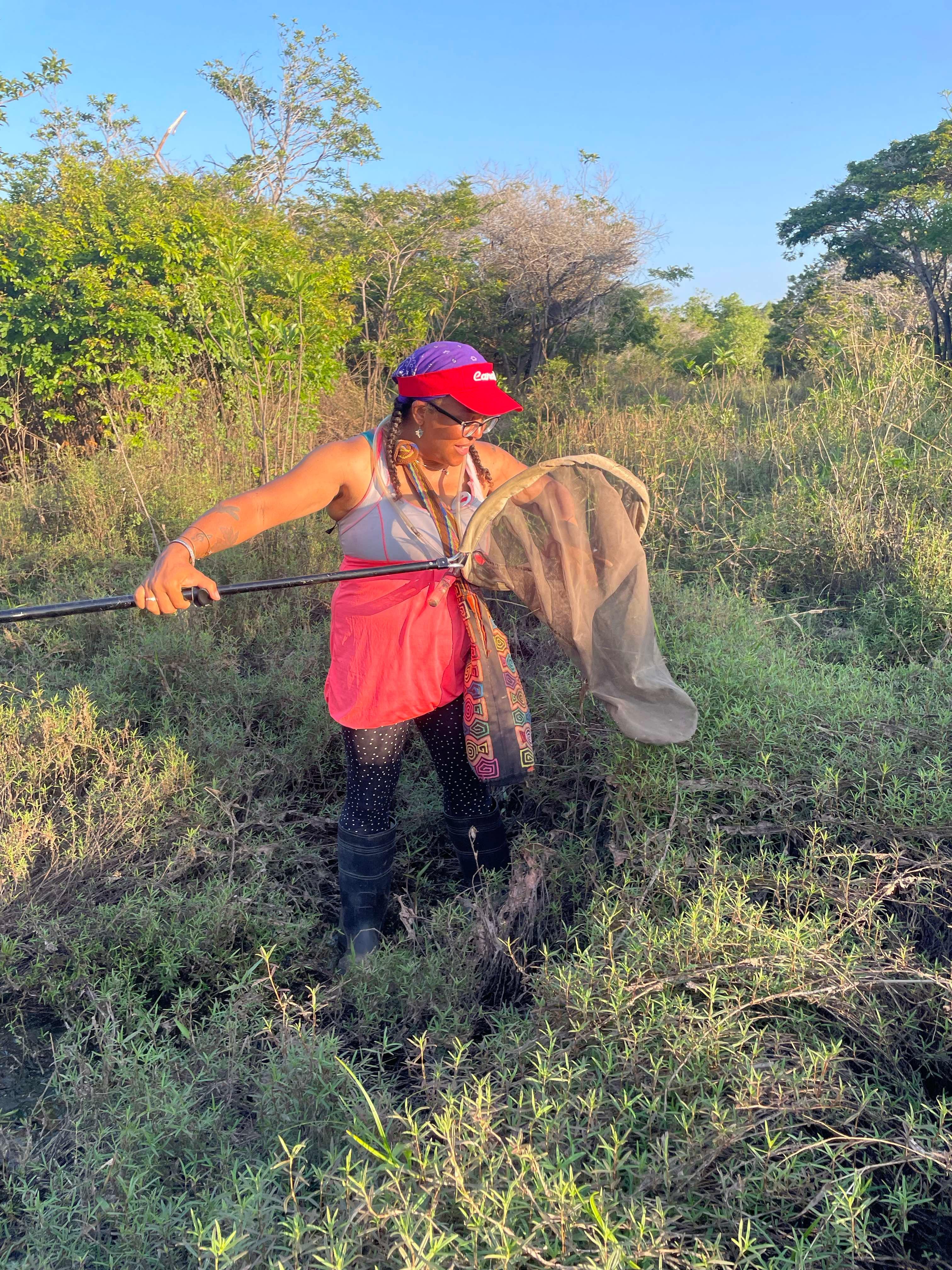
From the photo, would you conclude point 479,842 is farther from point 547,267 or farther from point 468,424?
point 547,267

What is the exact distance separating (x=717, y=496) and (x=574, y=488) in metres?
2.91


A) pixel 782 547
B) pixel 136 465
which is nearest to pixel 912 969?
pixel 782 547

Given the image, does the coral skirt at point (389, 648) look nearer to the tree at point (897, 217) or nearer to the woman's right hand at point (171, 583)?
the woman's right hand at point (171, 583)

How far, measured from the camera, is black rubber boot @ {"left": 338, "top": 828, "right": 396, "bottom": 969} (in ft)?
7.93

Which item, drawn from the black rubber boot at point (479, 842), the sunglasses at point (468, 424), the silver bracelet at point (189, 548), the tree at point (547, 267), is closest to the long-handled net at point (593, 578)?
the sunglasses at point (468, 424)

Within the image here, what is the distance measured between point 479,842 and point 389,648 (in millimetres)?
711

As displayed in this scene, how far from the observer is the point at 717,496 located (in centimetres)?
500

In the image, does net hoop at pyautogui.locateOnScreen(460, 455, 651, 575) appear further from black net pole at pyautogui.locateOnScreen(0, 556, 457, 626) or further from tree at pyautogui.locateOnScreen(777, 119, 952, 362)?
tree at pyautogui.locateOnScreen(777, 119, 952, 362)

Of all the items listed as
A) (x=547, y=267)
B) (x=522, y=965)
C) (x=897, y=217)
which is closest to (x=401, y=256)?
(x=547, y=267)

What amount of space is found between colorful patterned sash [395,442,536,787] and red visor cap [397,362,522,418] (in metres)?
0.20

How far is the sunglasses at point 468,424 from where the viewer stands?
214 centimetres

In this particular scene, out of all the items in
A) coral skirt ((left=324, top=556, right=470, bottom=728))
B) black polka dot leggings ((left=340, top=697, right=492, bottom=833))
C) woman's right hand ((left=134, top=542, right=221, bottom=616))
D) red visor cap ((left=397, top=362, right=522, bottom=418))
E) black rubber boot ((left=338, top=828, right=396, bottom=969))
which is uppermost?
red visor cap ((left=397, top=362, right=522, bottom=418))

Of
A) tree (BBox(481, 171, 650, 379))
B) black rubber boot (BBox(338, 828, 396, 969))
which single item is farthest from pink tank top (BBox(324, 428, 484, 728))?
tree (BBox(481, 171, 650, 379))

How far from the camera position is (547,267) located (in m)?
13.5
